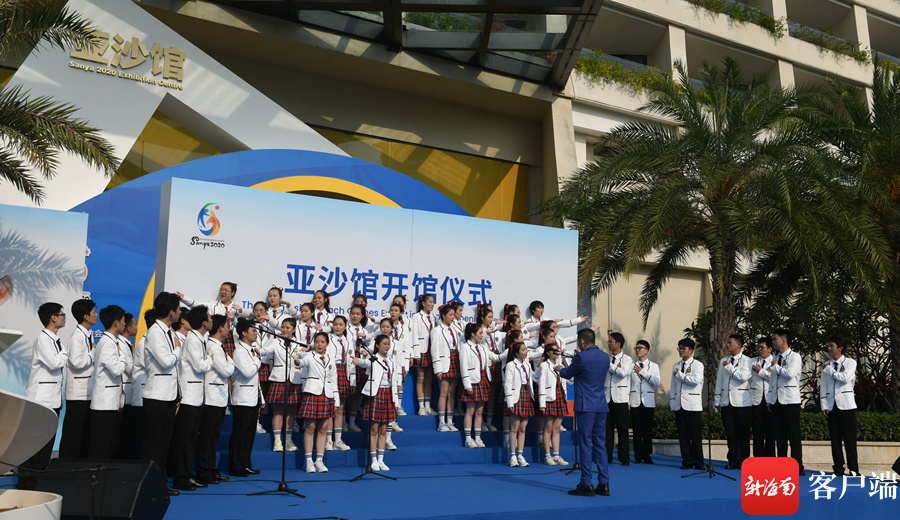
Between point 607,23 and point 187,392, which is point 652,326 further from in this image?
point 187,392

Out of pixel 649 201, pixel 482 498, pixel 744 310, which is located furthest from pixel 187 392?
pixel 744 310

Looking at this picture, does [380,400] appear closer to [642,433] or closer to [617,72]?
[642,433]

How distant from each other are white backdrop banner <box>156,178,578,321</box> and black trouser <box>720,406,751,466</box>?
3.45 meters

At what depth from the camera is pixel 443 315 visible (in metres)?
10.2

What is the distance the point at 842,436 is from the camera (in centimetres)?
973

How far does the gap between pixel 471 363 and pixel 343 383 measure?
1.77m

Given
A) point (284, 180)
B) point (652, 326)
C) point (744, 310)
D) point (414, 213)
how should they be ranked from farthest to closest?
point (652, 326) < point (744, 310) < point (284, 180) < point (414, 213)

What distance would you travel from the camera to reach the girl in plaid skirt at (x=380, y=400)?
329 inches

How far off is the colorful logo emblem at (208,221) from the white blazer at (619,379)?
5.49 metres

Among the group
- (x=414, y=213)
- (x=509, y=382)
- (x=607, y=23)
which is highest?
(x=607, y=23)

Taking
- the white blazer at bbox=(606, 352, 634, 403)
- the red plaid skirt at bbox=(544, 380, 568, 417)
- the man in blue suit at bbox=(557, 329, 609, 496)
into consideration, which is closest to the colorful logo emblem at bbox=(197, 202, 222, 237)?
the red plaid skirt at bbox=(544, 380, 568, 417)

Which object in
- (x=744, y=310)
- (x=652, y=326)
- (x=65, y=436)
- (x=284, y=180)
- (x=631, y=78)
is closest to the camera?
(x=65, y=436)

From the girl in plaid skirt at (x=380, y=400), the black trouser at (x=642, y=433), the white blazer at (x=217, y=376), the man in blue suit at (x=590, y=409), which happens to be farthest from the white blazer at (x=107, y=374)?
the black trouser at (x=642, y=433)

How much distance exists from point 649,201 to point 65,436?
340 inches
